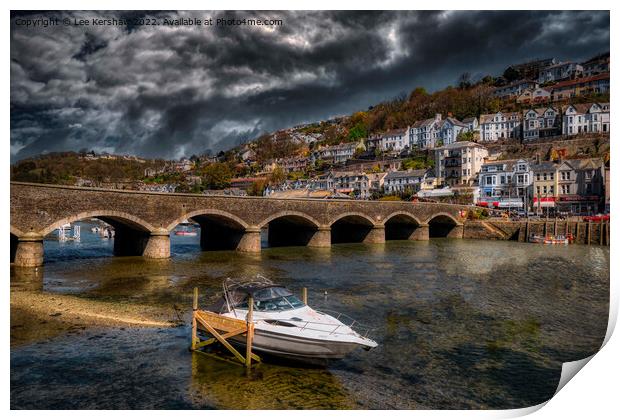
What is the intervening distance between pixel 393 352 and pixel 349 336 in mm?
2410

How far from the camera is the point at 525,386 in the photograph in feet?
34.3

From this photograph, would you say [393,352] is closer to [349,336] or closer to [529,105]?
[349,336]

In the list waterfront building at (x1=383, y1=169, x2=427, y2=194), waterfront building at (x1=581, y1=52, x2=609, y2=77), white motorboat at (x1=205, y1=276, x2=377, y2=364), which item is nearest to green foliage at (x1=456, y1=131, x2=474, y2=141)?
waterfront building at (x1=383, y1=169, x2=427, y2=194)

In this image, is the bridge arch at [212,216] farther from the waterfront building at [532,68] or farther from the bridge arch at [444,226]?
the waterfront building at [532,68]

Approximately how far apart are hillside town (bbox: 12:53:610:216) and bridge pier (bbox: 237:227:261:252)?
525cm

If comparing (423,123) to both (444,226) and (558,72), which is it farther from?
(444,226)

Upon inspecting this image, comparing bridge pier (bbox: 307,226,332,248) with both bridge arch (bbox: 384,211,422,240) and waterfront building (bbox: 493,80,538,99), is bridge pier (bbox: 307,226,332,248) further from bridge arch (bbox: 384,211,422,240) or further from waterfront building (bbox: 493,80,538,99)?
waterfront building (bbox: 493,80,538,99)

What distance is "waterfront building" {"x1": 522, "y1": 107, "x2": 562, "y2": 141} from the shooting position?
80.6 metres

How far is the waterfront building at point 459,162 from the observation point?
80.8 m

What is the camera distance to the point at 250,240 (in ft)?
121

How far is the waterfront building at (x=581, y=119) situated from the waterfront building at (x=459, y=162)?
1459 centimetres

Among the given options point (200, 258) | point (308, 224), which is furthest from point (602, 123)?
point (200, 258)

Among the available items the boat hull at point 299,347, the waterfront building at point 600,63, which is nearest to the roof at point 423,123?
the waterfront building at point 600,63

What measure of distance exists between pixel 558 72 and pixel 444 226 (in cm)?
6053
